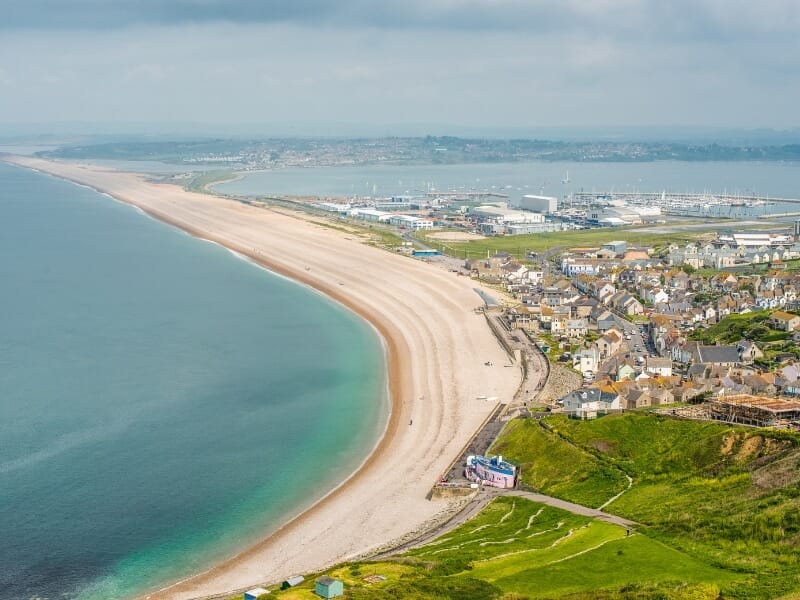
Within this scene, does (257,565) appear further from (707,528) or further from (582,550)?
(707,528)

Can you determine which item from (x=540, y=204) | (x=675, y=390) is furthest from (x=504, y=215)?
(x=675, y=390)

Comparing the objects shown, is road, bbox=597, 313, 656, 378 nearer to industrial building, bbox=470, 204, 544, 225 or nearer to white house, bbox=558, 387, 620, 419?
white house, bbox=558, 387, 620, 419

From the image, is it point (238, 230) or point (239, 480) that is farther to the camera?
point (238, 230)

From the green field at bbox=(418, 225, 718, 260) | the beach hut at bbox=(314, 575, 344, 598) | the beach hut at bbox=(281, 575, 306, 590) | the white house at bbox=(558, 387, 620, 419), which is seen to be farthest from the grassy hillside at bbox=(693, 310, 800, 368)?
the green field at bbox=(418, 225, 718, 260)

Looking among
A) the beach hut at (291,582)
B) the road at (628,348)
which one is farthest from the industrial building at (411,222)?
the beach hut at (291,582)

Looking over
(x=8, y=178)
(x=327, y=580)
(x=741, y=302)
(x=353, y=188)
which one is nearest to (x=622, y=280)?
(x=741, y=302)

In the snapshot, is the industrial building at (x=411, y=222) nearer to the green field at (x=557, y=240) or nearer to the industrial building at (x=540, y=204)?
the green field at (x=557, y=240)
